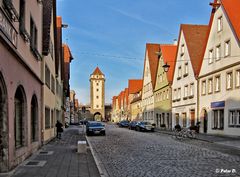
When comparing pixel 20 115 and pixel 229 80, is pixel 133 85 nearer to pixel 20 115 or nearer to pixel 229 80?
pixel 229 80

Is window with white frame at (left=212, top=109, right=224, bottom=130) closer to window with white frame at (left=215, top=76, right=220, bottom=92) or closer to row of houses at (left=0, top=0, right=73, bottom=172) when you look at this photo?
window with white frame at (left=215, top=76, right=220, bottom=92)

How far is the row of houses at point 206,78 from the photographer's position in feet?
100

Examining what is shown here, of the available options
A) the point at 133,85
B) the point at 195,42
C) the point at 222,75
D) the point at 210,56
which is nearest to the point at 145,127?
the point at 195,42

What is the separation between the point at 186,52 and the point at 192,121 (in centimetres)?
836

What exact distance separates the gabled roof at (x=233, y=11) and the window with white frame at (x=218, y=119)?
24.3ft

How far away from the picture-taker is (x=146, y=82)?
70312 mm

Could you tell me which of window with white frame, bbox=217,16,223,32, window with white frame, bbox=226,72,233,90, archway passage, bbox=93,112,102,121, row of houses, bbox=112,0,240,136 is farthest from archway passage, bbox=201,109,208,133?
archway passage, bbox=93,112,102,121

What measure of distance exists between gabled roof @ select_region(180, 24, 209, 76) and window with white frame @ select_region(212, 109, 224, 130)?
6488 mm

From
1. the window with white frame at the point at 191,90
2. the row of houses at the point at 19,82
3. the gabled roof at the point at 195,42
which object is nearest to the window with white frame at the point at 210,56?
the gabled roof at the point at 195,42

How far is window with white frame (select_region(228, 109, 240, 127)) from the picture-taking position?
2942 cm

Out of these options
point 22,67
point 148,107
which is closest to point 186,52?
point 148,107

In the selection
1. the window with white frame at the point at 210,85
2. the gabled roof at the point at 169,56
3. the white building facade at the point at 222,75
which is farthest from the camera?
the gabled roof at the point at 169,56

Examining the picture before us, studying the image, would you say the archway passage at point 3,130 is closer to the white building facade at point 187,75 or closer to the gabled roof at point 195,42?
the white building facade at point 187,75

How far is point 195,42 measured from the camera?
144ft
